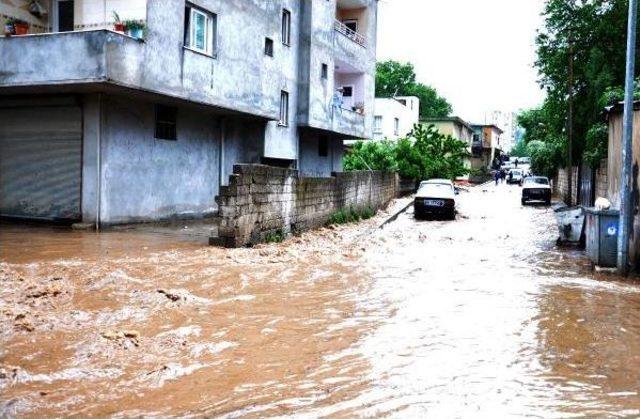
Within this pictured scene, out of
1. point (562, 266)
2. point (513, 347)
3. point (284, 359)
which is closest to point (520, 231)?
point (562, 266)

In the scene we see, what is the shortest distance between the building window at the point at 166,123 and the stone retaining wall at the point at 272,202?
168 inches

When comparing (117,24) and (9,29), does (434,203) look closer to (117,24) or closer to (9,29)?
(117,24)

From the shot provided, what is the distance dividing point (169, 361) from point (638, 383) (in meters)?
3.94

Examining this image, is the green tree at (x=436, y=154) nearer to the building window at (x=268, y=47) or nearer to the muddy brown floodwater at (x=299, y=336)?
the building window at (x=268, y=47)

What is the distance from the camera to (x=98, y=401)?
4414 mm

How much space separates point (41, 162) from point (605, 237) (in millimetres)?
13611

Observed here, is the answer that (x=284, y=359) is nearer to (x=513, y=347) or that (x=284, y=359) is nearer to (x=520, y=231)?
(x=513, y=347)

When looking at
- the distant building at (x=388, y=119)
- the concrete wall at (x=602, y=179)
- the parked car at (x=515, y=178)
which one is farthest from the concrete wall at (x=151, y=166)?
the parked car at (x=515, y=178)

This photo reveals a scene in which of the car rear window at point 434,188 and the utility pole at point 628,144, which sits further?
the car rear window at point 434,188

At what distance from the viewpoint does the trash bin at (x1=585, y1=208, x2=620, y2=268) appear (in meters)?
11.0

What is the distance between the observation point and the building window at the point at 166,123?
17.4m

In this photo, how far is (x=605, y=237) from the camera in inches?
444

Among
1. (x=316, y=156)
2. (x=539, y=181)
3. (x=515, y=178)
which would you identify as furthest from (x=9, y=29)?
(x=515, y=178)

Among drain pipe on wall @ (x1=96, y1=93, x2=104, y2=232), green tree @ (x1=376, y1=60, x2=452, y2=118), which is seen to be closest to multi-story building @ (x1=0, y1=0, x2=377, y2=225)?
drain pipe on wall @ (x1=96, y1=93, x2=104, y2=232)
